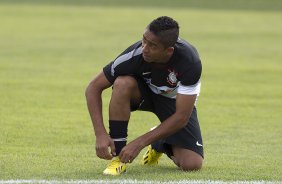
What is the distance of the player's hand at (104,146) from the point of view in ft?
29.3

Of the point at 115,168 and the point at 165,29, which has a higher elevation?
the point at 165,29

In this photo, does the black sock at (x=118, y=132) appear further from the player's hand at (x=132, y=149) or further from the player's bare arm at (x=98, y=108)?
the player's hand at (x=132, y=149)

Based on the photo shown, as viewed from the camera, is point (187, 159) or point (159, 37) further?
point (187, 159)

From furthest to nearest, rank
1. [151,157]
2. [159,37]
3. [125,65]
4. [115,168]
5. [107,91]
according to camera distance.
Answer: [107,91]
[151,157]
[125,65]
[115,168]
[159,37]

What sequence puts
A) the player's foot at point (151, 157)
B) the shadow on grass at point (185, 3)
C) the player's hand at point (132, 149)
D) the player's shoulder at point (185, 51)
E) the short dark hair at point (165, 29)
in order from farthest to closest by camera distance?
the shadow on grass at point (185, 3) < the player's foot at point (151, 157) < the player's shoulder at point (185, 51) < the player's hand at point (132, 149) < the short dark hair at point (165, 29)

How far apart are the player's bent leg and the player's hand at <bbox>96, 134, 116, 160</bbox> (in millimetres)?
862

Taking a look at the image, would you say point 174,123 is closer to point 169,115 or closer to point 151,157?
point 169,115

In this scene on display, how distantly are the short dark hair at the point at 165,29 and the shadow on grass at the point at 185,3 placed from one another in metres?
40.7

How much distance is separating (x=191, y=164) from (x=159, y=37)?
1.45 meters

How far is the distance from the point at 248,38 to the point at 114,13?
490 inches

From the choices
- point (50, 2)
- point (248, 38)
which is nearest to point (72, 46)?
point (248, 38)

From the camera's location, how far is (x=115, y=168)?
9.04 meters

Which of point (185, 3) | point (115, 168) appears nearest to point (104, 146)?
point (115, 168)

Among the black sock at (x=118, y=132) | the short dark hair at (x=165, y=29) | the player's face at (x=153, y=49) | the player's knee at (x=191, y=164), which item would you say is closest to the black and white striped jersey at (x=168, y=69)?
the player's face at (x=153, y=49)
